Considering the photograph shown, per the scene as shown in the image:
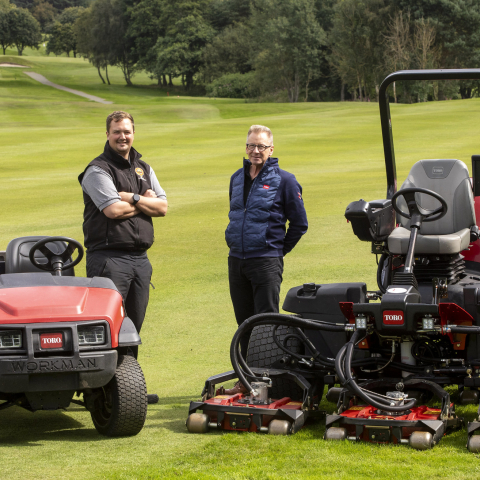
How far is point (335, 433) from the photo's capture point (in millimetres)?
3818

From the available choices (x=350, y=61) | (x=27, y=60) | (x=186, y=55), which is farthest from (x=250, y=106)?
(x=27, y=60)

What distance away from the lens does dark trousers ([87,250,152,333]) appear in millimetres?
4734

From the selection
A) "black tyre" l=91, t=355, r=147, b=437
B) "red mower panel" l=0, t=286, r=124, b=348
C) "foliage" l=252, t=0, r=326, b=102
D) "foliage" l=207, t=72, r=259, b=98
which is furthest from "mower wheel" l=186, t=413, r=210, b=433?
"foliage" l=207, t=72, r=259, b=98

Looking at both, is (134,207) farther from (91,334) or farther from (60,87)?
(60,87)

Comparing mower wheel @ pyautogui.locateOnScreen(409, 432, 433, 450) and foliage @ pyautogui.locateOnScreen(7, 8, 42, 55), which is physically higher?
foliage @ pyautogui.locateOnScreen(7, 8, 42, 55)

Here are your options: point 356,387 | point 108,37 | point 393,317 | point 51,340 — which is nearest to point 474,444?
point 356,387

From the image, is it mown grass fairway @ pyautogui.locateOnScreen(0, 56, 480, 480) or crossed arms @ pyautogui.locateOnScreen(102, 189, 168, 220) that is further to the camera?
crossed arms @ pyautogui.locateOnScreen(102, 189, 168, 220)

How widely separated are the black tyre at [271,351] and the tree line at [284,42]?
39678 mm

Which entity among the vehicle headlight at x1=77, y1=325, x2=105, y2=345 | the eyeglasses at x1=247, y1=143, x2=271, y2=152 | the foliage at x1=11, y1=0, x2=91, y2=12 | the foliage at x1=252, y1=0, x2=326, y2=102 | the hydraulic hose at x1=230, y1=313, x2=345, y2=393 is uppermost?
the foliage at x1=11, y1=0, x2=91, y2=12

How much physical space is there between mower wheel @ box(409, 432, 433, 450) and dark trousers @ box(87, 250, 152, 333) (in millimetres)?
1994

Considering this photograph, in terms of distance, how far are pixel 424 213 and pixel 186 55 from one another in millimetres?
67132

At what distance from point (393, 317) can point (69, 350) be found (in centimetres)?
161

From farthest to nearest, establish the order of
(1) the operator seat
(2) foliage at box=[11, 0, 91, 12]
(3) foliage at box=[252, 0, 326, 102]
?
(2) foliage at box=[11, 0, 91, 12]
(3) foliage at box=[252, 0, 326, 102]
(1) the operator seat

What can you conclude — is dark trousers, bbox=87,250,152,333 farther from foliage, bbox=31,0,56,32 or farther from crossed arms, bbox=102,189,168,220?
foliage, bbox=31,0,56,32
